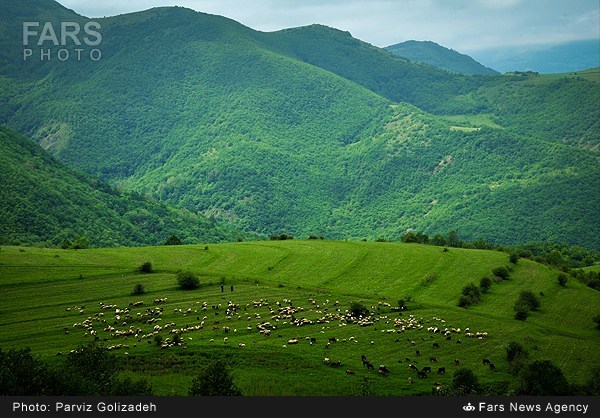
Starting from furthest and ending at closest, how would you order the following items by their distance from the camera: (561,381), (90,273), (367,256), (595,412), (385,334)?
(367,256), (90,273), (385,334), (561,381), (595,412)

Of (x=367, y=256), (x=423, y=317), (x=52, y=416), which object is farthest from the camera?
(x=367, y=256)

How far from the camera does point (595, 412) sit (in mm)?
49469

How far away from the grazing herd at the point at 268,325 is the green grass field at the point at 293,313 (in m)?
0.27

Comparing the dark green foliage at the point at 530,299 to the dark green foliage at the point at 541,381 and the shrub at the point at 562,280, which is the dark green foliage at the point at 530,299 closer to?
the shrub at the point at 562,280

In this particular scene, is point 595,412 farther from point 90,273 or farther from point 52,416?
point 90,273

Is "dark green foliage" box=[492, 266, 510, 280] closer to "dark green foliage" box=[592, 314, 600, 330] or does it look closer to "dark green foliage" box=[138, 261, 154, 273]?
"dark green foliage" box=[592, 314, 600, 330]

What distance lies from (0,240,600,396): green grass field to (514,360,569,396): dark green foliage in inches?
141

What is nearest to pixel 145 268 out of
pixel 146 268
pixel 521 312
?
pixel 146 268

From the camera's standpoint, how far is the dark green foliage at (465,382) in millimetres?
61406

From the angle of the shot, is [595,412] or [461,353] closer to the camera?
[595,412]

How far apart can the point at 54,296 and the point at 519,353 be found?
66.3 meters

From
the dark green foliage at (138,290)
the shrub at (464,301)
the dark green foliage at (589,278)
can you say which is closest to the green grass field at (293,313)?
the dark green foliage at (138,290)

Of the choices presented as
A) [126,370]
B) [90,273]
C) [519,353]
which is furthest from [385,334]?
[90,273]

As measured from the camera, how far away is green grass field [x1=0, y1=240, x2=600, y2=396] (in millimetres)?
69125
